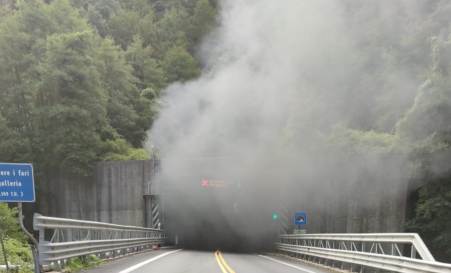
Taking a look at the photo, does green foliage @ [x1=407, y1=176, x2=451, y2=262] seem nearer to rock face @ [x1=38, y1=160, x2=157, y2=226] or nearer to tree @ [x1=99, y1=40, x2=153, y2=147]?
rock face @ [x1=38, y1=160, x2=157, y2=226]

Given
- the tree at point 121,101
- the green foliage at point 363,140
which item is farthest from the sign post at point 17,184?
the tree at point 121,101

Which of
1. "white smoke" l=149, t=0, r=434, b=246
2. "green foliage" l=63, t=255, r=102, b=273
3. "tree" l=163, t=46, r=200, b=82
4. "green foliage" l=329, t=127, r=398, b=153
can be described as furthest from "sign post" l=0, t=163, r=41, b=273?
"tree" l=163, t=46, r=200, b=82

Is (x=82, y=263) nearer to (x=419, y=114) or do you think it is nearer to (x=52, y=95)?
(x=419, y=114)

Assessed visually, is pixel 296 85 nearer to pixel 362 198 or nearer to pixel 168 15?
pixel 362 198

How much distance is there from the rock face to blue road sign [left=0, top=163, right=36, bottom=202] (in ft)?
63.4

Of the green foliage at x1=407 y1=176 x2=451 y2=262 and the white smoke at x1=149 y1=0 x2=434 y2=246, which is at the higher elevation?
the white smoke at x1=149 y1=0 x2=434 y2=246

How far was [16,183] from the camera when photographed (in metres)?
5.84

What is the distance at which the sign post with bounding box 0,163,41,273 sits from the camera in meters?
5.76

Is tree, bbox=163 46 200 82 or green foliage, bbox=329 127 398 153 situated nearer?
green foliage, bbox=329 127 398 153

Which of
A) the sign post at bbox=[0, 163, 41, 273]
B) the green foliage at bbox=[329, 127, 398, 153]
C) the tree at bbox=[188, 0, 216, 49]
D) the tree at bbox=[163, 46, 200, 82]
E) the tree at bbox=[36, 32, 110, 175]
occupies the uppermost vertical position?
the tree at bbox=[188, 0, 216, 49]

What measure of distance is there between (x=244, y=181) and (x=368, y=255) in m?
15.1

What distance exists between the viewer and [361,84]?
18.7m

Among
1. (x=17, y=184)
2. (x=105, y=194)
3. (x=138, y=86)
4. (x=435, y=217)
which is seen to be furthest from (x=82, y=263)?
(x=138, y=86)

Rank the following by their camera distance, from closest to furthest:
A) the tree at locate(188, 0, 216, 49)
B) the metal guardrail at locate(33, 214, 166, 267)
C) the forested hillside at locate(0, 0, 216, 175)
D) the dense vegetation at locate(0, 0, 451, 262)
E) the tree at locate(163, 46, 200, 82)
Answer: the metal guardrail at locate(33, 214, 166, 267)
the dense vegetation at locate(0, 0, 451, 262)
the forested hillside at locate(0, 0, 216, 175)
the tree at locate(163, 46, 200, 82)
the tree at locate(188, 0, 216, 49)
